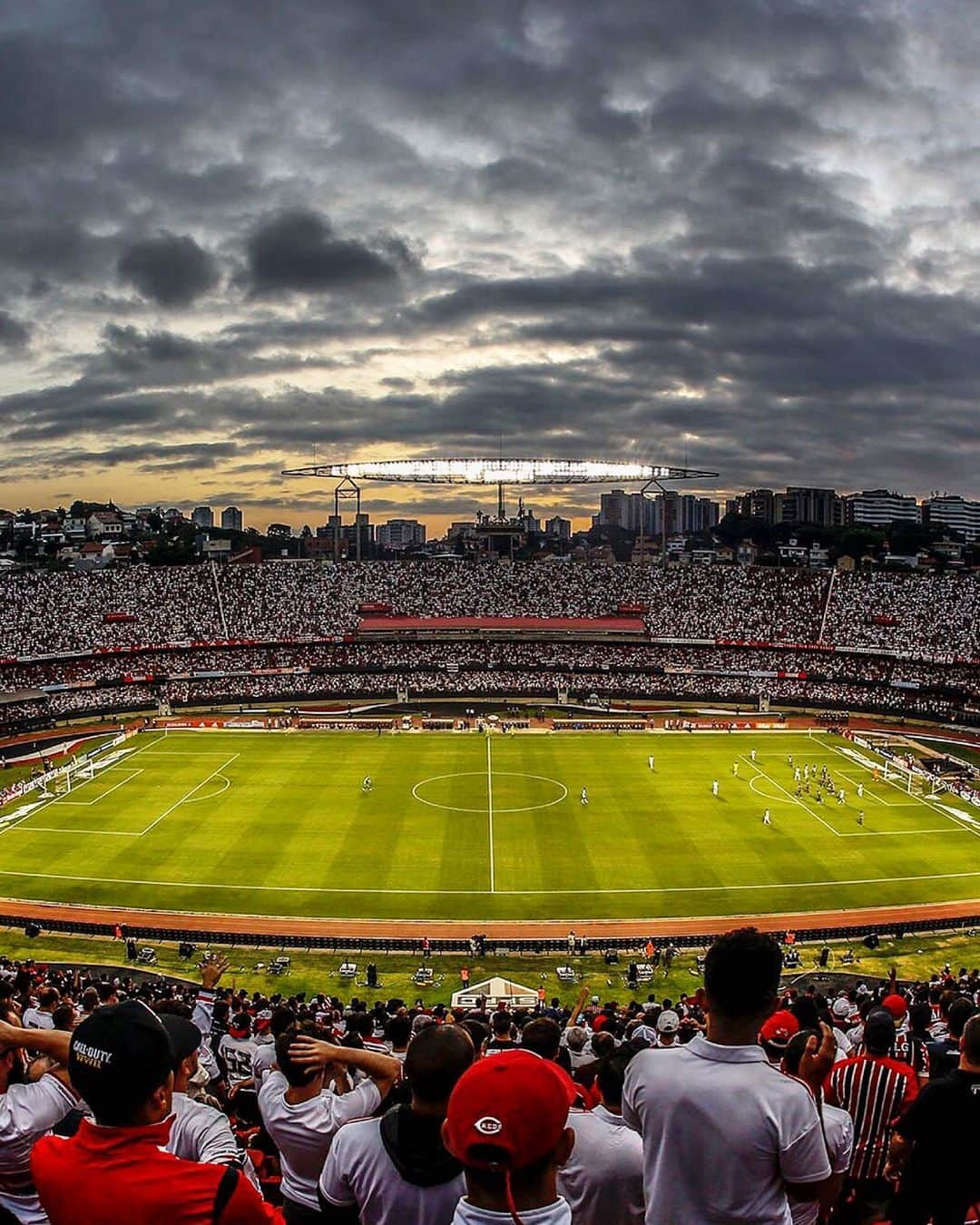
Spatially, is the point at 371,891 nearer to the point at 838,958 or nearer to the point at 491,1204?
the point at 838,958

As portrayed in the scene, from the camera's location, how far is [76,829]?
50.8 m

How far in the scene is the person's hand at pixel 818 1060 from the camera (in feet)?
19.8

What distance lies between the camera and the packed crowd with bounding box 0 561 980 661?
9406cm

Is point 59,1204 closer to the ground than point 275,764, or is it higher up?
higher up

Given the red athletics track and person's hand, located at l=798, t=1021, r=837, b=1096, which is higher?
person's hand, located at l=798, t=1021, r=837, b=1096

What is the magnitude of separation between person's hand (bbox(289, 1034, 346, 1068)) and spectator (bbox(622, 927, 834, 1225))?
2.01 meters

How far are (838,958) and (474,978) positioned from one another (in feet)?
43.8

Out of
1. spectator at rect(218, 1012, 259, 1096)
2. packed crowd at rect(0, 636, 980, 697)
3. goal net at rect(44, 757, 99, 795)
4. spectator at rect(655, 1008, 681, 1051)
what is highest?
spectator at rect(655, 1008, 681, 1051)

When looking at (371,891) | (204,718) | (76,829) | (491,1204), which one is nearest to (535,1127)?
(491,1204)

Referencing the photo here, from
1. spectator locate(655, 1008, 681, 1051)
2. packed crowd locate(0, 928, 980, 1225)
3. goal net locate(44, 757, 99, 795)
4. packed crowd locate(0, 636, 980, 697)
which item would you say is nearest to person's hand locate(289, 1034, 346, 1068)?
packed crowd locate(0, 928, 980, 1225)

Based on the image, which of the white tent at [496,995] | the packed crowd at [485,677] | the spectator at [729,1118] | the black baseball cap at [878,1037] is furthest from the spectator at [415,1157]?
the packed crowd at [485,677]

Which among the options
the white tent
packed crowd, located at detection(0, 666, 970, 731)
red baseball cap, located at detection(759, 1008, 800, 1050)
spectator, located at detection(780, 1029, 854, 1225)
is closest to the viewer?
spectator, located at detection(780, 1029, 854, 1225)

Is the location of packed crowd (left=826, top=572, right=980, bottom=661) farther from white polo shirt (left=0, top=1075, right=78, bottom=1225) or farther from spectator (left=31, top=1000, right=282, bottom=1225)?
spectator (left=31, top=1000, right=282, bottom=1225)

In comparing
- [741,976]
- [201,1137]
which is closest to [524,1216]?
[741,976]
